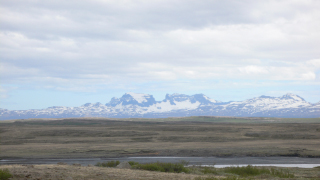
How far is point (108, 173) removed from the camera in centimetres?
1836

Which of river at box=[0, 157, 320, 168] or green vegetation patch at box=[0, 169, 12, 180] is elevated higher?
green vegetation patch at box=[0, 169, 12, 180]

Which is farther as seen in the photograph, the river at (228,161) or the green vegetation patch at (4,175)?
the river at (228,161)

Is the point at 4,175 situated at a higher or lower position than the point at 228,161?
higher

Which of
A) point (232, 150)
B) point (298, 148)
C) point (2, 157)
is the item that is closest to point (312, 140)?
point (298, 148)

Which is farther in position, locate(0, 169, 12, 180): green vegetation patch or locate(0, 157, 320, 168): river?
locate(0, 157, 320, 168): river

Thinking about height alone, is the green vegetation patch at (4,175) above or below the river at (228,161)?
above

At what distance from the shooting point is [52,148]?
47.8 meters

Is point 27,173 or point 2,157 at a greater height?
point 27,173

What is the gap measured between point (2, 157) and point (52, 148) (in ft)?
27.6

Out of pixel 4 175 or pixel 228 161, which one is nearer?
pixel 4 175

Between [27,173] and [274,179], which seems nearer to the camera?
[27,173]

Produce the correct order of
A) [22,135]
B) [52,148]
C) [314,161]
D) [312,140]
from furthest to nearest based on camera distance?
[22,135]
[312,140]
[52,148]
[314,161]

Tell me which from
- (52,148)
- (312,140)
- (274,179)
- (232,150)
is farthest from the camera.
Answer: (312,140)

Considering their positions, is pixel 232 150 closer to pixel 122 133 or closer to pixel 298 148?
pixel 298 148
